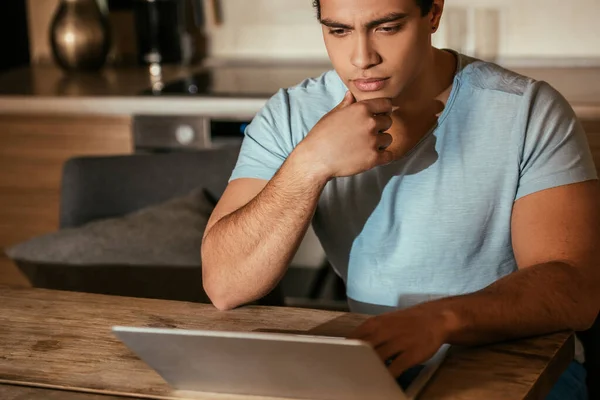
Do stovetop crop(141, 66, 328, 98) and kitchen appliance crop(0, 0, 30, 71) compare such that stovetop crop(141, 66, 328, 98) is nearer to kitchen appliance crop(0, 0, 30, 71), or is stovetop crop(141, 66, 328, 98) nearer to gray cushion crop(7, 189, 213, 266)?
gray cushion crop(7, 189, 213, 266)

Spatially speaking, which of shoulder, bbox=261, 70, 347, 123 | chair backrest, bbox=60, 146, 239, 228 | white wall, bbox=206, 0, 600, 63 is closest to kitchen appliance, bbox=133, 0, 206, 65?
white wall, bbox=206, 0, 600, 63

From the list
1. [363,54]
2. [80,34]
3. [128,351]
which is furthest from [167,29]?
[128,351]

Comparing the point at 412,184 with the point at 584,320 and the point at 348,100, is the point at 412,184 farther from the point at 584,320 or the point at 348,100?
the point at 584,320

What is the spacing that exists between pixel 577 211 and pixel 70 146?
6.07 ft

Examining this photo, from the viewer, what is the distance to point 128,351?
1.42 meters

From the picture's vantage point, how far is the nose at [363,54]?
159cm

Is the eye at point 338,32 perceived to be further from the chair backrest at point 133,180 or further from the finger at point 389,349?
the chair backrest at point 133,180

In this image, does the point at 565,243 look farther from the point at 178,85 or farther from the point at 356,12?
the point at 178,85

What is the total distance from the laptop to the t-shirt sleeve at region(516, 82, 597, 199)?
469mm

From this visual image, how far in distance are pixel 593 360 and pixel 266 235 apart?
92 centimetres

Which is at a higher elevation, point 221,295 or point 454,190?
point 454,190

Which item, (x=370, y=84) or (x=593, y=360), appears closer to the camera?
(x=370, y=84)

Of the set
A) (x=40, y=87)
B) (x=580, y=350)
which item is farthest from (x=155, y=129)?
(x=580, y=350)

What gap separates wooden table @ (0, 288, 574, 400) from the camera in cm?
127
